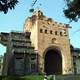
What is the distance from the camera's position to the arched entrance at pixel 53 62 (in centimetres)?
4566

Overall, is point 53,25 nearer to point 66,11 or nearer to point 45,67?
point 45,67

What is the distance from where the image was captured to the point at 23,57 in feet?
138

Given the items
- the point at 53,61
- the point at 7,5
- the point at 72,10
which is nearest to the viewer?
the point at 7,5

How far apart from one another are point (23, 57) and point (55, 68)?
722cm

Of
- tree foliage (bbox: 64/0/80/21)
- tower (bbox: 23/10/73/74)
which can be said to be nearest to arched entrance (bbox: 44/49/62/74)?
tower (bbox: 23/10/73/74)

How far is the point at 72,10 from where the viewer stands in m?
15.0

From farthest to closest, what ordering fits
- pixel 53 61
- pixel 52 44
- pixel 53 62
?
pixel 53 61 < pixel 53 62 < pixel 52 44

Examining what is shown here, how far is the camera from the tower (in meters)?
44.5

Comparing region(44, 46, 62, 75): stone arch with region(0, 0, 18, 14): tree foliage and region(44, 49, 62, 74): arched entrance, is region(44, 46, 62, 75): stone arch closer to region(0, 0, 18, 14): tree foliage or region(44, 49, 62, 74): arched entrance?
region(44, 49, 62, 74): arched entrance

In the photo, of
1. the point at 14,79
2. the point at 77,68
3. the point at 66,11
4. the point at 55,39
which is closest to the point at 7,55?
the point at 55,39

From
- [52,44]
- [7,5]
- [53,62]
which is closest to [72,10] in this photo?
[7,5]

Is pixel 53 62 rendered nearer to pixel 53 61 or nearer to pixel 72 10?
pixel 53 61

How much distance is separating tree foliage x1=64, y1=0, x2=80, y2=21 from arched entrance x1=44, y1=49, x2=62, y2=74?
1193 inches

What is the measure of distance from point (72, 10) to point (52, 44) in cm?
3028
